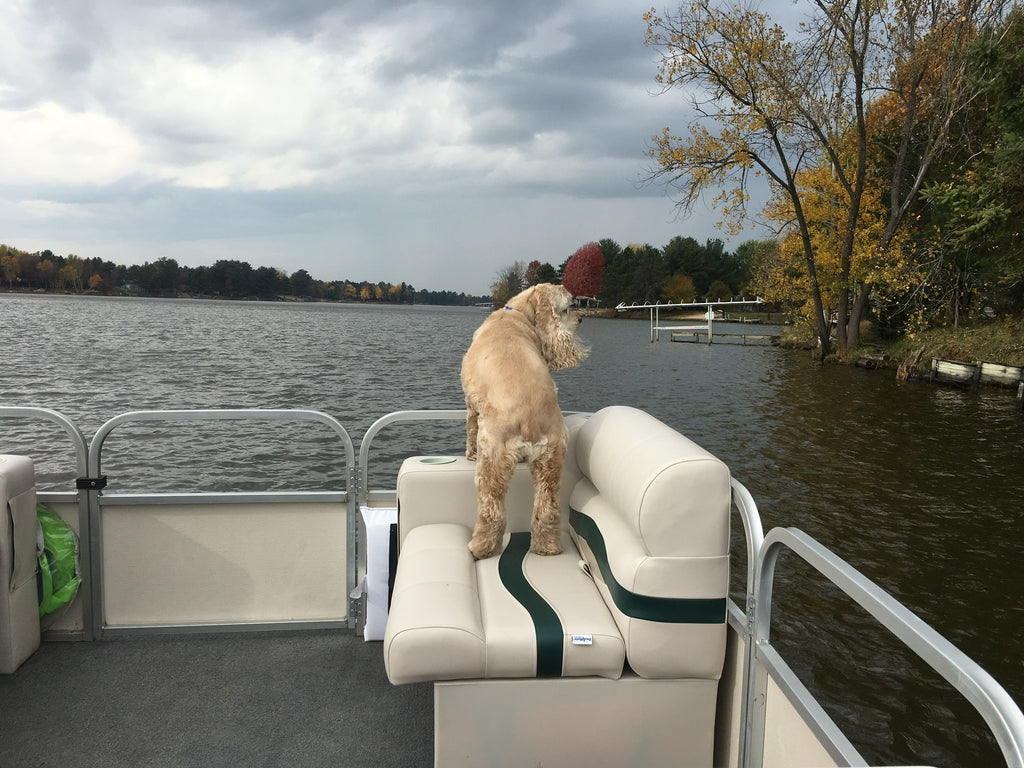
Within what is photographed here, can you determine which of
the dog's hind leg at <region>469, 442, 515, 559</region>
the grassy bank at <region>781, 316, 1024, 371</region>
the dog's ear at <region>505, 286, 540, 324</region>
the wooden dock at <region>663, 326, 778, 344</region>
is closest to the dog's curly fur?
the dog's hind leg at <region>469, 442, 515, 559</region>

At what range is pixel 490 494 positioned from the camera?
10.1ft

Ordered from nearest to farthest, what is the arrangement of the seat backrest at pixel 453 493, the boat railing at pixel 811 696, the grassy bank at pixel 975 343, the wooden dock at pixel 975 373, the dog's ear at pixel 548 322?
the boat railing at pixel 811 696 < the seat backrest at pixel 453 493 < the dog's ear at pixel 548 322 < the wooden dock at pixel 975 373 < the grassy bank at pixel 975 343

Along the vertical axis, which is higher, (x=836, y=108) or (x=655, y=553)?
(x=836, y=108)

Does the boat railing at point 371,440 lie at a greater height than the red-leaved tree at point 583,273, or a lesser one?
lesser

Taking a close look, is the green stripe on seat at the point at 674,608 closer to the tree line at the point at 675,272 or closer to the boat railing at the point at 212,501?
the boat railing at the point at 212,501

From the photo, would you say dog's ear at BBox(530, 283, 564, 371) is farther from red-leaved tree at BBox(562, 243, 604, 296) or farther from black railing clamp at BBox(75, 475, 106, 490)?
black railing clamp at BBox(75, 475, 106, 490)

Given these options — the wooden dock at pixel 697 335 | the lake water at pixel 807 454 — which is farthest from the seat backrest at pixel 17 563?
the wooden dock at pixel 697 335

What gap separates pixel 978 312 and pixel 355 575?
99.2 feet

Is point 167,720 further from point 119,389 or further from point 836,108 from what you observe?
point 836,108

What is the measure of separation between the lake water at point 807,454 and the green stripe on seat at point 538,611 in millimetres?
3454

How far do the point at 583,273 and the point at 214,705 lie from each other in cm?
317

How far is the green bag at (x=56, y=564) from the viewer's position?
3.37 metres

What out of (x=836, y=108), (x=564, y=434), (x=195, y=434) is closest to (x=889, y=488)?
(x=564, y=434)

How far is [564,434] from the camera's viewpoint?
311 cm
